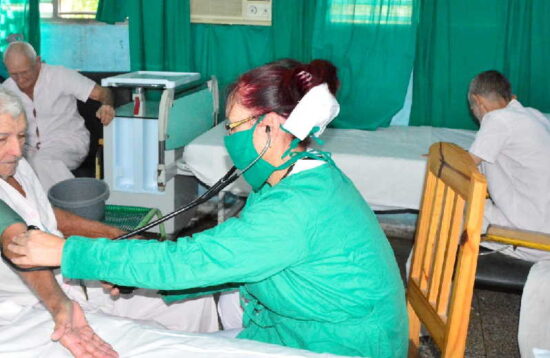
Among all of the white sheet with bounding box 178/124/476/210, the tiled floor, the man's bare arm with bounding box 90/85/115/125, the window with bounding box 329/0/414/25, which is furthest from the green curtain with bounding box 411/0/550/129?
the man's bare arm with bounding box 90/85/115/125

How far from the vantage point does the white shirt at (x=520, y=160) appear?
2.69 m

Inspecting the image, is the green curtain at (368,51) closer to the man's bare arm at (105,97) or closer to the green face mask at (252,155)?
the man's bare arm at (105,97)

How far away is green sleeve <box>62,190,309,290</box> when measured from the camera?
4.06ft

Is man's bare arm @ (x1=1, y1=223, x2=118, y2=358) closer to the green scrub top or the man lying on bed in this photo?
the green scrub top

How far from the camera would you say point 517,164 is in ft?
8.99

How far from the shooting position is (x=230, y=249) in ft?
4.08

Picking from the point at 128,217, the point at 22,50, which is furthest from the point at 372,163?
the point at 22,50

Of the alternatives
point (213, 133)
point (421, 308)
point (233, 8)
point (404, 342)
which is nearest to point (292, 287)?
point (404, 342)

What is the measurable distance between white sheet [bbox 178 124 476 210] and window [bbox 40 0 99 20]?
147 cm

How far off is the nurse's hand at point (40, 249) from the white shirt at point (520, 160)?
195 cm

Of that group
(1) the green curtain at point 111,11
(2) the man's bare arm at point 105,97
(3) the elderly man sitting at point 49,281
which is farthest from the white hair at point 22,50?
(3) the elderly man sitting at point 49,281

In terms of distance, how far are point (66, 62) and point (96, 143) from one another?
95cm

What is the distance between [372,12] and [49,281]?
2.86 meters

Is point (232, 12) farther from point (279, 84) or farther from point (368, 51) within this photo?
point (279, 84)
